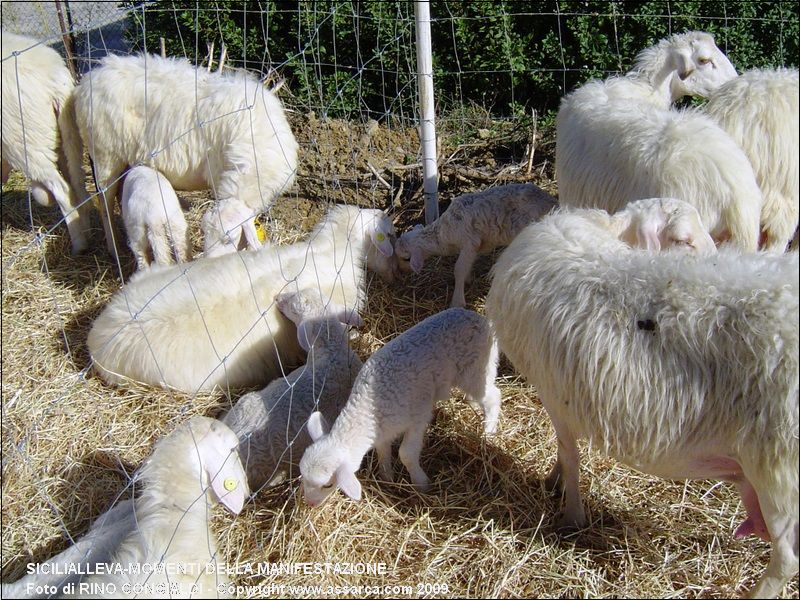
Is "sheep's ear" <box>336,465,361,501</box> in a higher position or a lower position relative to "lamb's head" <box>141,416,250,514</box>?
lower

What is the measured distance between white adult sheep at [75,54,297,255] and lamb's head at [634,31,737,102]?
8.08 feet

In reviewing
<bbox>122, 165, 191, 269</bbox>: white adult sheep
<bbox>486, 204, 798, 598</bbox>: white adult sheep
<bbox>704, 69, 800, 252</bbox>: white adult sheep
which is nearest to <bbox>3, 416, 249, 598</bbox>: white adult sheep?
<bbox>486, 204, 798, 598</bbox>: white adult sheep

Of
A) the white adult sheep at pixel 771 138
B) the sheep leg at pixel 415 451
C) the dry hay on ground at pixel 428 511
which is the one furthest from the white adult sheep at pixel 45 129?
the white adult sheep at pixel 771 138

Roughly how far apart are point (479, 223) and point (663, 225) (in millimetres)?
1657

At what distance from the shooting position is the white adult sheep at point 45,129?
5180mm

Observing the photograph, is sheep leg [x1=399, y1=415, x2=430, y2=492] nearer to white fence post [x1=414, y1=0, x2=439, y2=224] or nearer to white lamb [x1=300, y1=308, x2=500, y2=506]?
white lamb [x1=300, y1=308, x2=500, y2=506]

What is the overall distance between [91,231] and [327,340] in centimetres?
285

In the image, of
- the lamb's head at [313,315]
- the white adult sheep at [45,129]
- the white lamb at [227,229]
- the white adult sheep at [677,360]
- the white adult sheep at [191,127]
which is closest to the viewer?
the white adult sheep at [677,360]

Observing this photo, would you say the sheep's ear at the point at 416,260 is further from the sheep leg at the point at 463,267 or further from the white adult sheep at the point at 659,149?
the white adult sheep at the point at 659,149

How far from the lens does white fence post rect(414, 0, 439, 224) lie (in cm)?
475

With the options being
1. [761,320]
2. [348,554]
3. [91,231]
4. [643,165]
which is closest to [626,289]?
[761,320]

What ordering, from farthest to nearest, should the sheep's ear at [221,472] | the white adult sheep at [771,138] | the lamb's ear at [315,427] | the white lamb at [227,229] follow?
the white lamb at [227,229] < the white adult sheep at [771,138] < the lamb's ear at [315,427] < the sheep's ear at [221,472]

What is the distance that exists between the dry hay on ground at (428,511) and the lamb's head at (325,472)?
6.9 inches

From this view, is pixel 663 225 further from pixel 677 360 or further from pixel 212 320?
pixel 212 320
